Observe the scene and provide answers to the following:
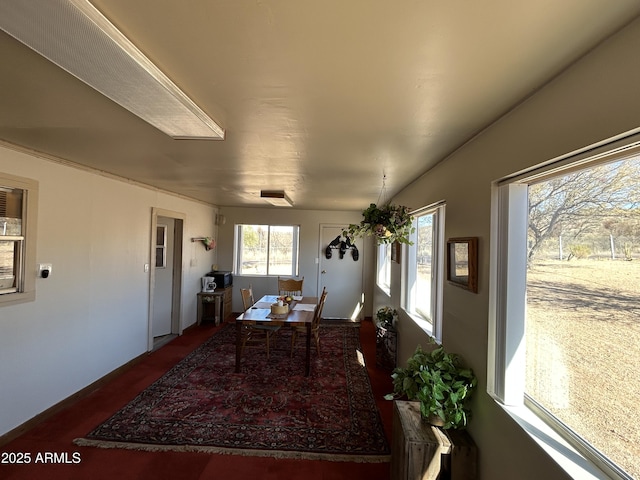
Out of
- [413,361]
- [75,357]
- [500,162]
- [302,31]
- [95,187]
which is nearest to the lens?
[302,31]

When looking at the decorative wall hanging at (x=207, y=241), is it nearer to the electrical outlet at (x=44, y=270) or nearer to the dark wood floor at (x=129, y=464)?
the electrical outlet at (x=44, y=270)

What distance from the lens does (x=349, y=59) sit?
1.08 meters

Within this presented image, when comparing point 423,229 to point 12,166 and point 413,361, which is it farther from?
point 12,166

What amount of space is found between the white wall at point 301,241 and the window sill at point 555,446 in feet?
15.8

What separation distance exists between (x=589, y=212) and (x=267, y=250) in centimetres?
572

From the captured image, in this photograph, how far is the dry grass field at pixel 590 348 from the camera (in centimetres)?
99

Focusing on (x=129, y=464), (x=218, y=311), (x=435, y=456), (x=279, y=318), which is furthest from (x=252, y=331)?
(x=435, y=456)

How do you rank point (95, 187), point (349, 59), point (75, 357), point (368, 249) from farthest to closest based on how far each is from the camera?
1. point (368, 249)
2. point (95, 187)
3. point (75, 357)
4. point (349, 59)

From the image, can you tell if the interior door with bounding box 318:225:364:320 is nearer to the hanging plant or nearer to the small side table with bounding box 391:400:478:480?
the hanging plant

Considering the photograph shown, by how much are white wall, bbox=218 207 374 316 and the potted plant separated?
4352 mm

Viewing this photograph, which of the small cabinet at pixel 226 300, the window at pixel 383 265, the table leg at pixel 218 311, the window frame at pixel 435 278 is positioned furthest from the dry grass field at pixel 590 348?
the small cabinet at pixel 226 300

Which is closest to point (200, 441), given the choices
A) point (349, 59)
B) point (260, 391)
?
point (260, 391)

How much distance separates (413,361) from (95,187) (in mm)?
3502

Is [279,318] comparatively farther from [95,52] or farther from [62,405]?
[95,52]
